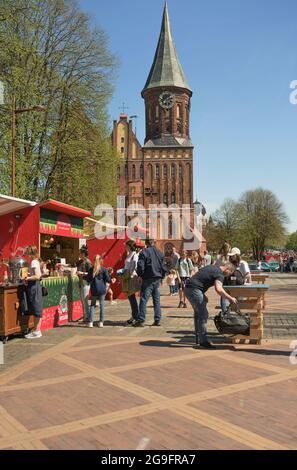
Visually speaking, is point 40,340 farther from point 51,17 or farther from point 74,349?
point 51,17

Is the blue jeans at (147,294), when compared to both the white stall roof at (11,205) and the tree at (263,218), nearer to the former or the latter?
the white stall roof at (11,205)

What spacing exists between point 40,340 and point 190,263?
6.33 meters

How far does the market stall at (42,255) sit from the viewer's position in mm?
8656

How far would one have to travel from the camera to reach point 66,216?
40.7 feet

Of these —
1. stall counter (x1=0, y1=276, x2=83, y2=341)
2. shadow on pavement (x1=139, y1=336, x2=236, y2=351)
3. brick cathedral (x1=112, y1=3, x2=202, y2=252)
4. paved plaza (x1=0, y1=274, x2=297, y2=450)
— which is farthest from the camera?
brick cathedral (x1=112, y1=3, x2=202, y2=252)

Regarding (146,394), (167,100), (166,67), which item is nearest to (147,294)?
(146,394)

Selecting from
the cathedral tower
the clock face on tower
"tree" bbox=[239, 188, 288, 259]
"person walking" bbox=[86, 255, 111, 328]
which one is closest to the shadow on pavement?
"person walking" bbox=[86, 255, 111, 328]

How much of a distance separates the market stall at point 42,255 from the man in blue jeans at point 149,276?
6.16 ft

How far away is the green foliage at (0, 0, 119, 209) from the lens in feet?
65.8

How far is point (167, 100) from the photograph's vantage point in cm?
7062

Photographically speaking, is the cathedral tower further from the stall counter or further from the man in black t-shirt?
the man in black t-shirt

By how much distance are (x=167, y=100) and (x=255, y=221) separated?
75.1 ft

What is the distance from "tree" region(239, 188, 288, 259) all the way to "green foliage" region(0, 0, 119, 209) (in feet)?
163

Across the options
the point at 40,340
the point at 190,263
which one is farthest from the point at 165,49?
the point at 40,340
